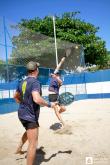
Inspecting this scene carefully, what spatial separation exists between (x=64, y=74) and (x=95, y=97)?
8.30 feet

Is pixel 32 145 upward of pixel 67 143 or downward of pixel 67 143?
upward

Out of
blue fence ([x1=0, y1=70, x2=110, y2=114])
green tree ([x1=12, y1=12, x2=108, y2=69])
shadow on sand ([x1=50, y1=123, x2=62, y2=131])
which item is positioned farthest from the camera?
green tree ([x1=12, y1=12, x2=108, y2=69])

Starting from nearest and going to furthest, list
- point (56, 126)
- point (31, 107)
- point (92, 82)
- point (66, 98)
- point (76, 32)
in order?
point (31, 107) < point (56, 126) < point (66, 98) < point (92, 82) < point (76, 32)

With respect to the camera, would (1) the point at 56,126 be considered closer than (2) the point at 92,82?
Yes

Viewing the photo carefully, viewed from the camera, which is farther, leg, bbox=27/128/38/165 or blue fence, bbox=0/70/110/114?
blue fence, bbox=0/70/110/114

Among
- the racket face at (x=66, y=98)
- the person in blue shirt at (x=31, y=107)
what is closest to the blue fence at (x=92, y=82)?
the racket face at (x=66, y=98)

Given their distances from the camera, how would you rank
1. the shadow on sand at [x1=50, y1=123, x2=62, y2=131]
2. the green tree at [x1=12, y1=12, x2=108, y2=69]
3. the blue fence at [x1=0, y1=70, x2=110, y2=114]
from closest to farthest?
the shadow on sand at [x1=50, y1=123, x2=62, y2=131], the blue fence at [x1=0, y1=70, x2=110, y2=114], the green tree at [x1=12, y1=12, x2=108, y2=69]

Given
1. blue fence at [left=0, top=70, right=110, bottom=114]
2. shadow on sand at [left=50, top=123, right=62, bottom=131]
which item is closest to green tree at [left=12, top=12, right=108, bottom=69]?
blue fence at [left=0, top=70, right=110, bottom=114]

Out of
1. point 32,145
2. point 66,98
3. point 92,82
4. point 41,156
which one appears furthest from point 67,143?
point 92,82

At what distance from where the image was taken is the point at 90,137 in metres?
7.09

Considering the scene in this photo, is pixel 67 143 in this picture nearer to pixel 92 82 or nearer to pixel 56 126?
pixel 56 126

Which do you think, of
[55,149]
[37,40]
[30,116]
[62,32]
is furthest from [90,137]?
[62,32]

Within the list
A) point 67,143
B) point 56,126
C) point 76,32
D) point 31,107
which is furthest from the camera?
point 76,32

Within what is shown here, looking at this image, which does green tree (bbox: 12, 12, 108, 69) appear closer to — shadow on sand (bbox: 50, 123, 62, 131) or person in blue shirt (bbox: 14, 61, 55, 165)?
shadow on sand (bbox: 50, 123, 62, 131)
